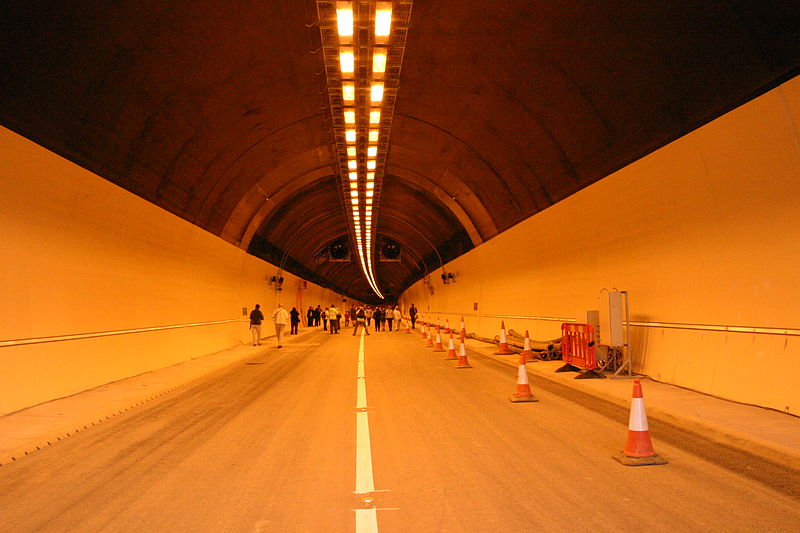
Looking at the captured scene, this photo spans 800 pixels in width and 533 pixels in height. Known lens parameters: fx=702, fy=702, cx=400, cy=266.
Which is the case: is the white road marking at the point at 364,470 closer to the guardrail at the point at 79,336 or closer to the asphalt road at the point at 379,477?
the asphalt road at the point at 379,477

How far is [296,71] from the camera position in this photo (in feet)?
54.8

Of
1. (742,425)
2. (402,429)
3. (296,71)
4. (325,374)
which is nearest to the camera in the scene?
(742,425)

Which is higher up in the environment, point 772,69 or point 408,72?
point 408,72

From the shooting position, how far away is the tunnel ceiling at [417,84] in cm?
1029

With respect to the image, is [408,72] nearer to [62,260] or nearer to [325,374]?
[325,374]

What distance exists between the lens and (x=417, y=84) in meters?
18.1

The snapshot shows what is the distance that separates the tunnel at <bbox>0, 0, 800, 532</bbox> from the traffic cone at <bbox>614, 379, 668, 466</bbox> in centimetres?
10

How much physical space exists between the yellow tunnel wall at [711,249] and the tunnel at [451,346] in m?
0.06

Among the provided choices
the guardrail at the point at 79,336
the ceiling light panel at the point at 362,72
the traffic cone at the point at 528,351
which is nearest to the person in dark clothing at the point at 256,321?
the guardrail at the point at 79,336

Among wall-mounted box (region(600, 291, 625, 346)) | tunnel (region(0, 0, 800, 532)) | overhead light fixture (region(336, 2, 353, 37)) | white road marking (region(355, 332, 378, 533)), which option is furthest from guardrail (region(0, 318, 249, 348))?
wall-mounted box (region(600, 291, 625, 346))

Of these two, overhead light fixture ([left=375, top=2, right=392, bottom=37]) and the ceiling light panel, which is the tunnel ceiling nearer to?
the ceiling light panel

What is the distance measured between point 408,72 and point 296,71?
2749 mm

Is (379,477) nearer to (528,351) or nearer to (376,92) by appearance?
(376,92)

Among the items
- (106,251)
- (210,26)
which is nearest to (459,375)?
(106,251)
